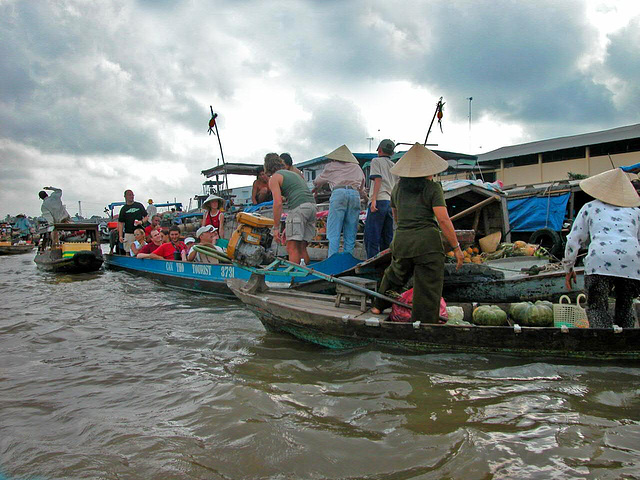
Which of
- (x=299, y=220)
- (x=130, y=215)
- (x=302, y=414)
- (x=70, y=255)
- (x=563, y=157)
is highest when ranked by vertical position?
(x=563, y=157)

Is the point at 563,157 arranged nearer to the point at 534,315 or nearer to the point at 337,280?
the point at 534,315

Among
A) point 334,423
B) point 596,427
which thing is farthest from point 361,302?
point 596,427

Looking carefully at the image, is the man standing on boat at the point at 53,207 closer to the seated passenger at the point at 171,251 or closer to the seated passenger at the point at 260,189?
the seated passenger at the point at 171,251

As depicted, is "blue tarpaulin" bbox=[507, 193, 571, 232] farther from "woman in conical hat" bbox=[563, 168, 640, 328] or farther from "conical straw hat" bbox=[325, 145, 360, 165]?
"woman in conical hat" bbox=[563, 168, 640, 328]

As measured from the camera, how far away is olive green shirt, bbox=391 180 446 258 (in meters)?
3.79

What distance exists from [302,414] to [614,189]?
3336mm

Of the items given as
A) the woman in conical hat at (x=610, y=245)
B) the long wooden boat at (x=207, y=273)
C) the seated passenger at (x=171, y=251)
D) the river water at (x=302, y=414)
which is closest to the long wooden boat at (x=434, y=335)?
the river water at (x=302, y=414)

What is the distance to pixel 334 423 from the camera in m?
2.87

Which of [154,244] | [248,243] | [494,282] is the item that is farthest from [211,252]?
[154,244]

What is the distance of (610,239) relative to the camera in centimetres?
363

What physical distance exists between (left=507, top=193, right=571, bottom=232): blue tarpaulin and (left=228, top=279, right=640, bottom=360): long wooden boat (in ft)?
27.9

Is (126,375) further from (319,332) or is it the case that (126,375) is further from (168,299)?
(168,299)

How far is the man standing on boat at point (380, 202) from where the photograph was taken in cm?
627

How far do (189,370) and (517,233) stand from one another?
432 inches
